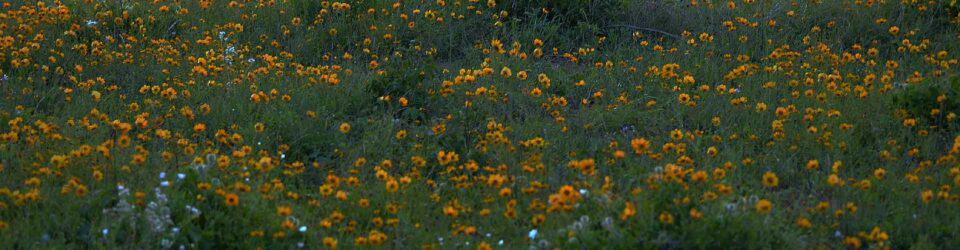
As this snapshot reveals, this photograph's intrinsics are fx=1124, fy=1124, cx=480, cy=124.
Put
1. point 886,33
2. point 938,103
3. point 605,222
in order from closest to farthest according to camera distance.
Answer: point 605,222
point 938,103
point 886,33

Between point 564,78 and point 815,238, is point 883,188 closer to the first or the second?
point 815,238

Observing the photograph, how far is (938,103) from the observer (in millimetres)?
5289

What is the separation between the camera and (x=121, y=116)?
573cm

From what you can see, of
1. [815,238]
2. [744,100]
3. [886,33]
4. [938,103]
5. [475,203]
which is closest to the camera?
[815,238]

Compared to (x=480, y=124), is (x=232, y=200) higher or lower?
higher

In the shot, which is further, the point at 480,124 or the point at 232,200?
the point at 480,124

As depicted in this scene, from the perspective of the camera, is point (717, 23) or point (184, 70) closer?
point (184, 70)

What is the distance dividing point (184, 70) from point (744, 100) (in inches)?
124

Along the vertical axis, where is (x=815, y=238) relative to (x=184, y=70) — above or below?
below

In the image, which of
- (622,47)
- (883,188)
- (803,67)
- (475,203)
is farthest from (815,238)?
(622,47)

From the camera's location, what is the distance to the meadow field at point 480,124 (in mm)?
4102

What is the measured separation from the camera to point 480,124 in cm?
558

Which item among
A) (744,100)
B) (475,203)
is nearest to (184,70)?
(475,203)

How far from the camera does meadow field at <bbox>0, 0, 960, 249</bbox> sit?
4102 millimetres
